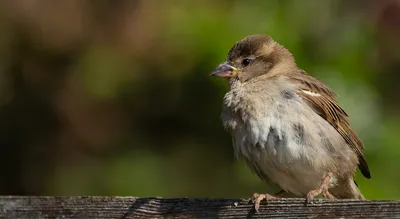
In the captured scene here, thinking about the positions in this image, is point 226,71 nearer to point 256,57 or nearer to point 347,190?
point 256,57

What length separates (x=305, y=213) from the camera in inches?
159

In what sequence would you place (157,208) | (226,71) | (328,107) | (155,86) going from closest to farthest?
(157,208), (328,107), (226,71), (155,86)

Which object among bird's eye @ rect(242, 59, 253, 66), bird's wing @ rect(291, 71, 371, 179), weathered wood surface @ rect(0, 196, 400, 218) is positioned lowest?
weathered wood surface @ rect(0, 196, 400, 218)

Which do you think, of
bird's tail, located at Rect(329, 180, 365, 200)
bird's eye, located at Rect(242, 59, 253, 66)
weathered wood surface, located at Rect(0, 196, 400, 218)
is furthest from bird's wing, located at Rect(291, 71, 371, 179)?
weathered wood surface, located at Rect(0, 196, 400, 218)

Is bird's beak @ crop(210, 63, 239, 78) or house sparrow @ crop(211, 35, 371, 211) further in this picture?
bird's beak @ crop(210, 63, 239, 78)

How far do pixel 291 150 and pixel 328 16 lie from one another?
4.17 ft

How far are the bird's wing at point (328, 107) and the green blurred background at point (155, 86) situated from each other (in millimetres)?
217

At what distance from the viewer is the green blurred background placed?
19.4 ft

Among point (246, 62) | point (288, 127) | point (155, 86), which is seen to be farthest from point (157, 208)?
point (155, 86)

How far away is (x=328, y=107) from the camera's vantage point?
5426mm

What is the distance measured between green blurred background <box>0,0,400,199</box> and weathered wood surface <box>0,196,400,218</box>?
173 cm

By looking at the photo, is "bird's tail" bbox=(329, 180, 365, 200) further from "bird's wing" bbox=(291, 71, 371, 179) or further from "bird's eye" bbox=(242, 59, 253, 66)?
"bird's eye" bbox=(242, 59, 253, 66)

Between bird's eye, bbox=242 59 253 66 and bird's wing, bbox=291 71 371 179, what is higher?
bird's eye, bbox=242 59 253 66

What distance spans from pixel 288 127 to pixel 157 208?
1.07 meters
